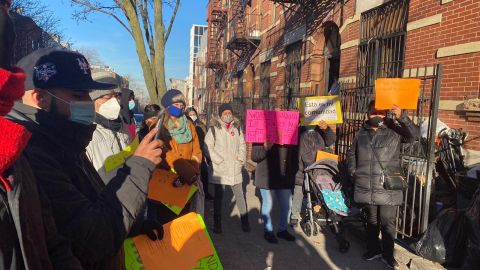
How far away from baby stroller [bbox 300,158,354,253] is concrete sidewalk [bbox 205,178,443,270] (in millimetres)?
235

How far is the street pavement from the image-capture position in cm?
462

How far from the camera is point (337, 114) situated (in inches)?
224

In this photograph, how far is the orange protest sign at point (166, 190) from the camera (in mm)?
3828

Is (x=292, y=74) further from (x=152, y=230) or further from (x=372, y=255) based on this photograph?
(x=152, y=230)

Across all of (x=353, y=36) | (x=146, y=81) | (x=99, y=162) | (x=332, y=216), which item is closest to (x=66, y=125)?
(x=99, y=162)

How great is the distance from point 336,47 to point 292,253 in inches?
290

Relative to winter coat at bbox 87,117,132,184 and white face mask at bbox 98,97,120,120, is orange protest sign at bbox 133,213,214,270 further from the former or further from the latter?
white face mask at bbox 98,97,120,120

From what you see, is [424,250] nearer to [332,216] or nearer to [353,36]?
[332,216]

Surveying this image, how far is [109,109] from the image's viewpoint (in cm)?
383

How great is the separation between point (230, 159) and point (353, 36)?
5.29 meters

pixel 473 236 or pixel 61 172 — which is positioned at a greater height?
pixel 61 172

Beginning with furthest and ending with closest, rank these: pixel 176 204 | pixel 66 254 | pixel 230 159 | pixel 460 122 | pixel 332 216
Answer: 1. pixel 460 122
2. pixel 230 159
3. pixel 332 216
4. pixel 176 204
5. pixel 66 254

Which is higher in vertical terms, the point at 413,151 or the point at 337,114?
the point at 337,114

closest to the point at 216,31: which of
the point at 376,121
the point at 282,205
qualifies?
the point at 282,205
